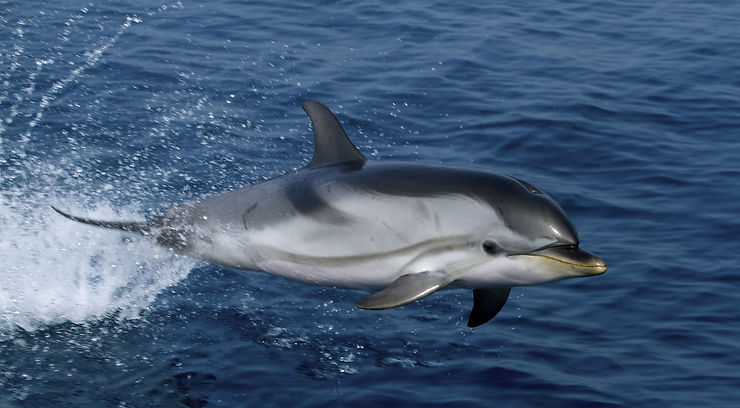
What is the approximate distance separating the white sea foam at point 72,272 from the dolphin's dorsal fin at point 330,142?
1.58 meters

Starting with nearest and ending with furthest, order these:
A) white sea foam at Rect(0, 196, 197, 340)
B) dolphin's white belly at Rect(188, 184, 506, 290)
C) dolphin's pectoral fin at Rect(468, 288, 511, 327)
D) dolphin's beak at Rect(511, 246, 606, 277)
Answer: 1. dolphin's beak at Rect(511, 246, 606, 277)
2. dolphin's white belly at Rect(188, 184, 506, 290)
3. dolphin's pectoral fin at Rect(468, 288, 511, 327)
4. white sea foam at Rect(0, 196, 197, 340)

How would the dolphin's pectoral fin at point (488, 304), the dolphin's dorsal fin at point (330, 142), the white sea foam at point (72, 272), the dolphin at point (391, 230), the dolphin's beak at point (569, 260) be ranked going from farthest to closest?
the white sea foam at point (72, 272), the dolphin's dorsal fin at point (330, 142), the dolphin's pectoral fin at point (488, 304), the dolphin at point (391, 230), the dolphin's beak at point (569, 260)

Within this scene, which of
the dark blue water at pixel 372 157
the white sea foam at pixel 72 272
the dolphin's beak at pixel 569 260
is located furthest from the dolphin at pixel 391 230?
the white sea foam at pixel 72 272

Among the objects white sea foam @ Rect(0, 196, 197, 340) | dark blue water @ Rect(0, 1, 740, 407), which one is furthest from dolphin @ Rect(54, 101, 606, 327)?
white sea foam @ Rect(0, 196, 197, 340)

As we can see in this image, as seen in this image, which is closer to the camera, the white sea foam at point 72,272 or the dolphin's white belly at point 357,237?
the dolphin's white belly at point 357,237

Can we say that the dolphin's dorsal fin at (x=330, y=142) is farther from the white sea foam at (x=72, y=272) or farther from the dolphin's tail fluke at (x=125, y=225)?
the white sea foam at (x=72, y=272)

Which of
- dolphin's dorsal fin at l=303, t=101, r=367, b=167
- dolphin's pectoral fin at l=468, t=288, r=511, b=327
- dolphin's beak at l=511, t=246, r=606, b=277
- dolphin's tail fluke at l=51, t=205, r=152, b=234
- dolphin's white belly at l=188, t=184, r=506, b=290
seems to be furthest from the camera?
dolphin's tail fluke at l=51, t=205, r=152, b=234

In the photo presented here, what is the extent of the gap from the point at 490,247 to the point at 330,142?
1536mm

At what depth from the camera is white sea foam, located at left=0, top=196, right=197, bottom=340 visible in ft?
28.7

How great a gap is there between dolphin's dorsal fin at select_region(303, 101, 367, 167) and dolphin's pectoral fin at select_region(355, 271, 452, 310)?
1148mm

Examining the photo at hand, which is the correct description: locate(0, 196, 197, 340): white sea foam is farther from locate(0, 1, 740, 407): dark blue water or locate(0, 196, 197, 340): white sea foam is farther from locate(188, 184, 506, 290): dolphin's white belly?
locate(188, 184, 506, 290): dolphin's white belly

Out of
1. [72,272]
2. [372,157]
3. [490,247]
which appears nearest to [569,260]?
[490,247]

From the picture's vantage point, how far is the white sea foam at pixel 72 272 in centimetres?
874

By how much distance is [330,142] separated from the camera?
25.1 feet
